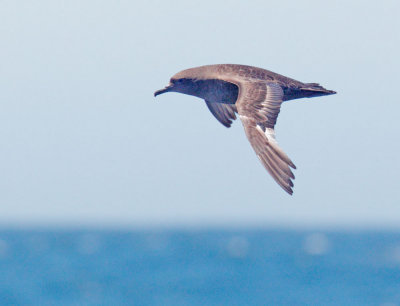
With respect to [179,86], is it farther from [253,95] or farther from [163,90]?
[253,95]

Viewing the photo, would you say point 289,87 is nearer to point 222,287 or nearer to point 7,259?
point 222,287

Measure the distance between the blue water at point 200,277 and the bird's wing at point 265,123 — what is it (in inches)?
1589

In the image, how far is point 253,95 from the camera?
1407cm

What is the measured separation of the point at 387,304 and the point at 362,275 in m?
15.6

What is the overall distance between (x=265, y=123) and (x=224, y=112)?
10.6 ft

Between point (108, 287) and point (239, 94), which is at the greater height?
point (108, 287)

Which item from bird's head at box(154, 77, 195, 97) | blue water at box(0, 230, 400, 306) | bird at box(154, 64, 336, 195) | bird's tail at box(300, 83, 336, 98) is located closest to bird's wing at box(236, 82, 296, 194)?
bird at box(154, 64, 336, 195)

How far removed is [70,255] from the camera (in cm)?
8950

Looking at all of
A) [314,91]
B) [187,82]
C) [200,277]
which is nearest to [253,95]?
[314,91]

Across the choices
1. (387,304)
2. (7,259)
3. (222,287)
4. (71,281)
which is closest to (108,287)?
(71,281)

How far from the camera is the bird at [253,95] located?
13078 mm

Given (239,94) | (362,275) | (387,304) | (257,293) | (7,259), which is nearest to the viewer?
(239,94)

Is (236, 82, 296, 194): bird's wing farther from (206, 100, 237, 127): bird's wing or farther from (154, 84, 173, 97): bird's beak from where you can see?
(206, 100, 237, 127): bird's wing

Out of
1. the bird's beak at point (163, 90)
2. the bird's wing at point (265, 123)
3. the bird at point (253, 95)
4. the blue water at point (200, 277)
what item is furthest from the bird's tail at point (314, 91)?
the blue water at point (200, 277)
